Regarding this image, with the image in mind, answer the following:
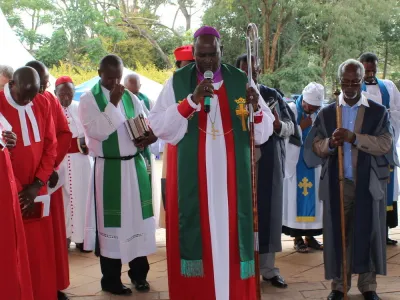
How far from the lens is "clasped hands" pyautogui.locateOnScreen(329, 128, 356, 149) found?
482 centimetres

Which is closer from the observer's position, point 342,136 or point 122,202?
point 342,136

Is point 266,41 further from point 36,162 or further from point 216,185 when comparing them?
point 216,185

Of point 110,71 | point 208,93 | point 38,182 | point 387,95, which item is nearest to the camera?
point 208,93

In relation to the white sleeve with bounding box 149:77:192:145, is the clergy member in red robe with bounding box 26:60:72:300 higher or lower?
lower

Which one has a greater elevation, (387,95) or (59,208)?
(387,95)

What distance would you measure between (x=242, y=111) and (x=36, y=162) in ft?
5.70

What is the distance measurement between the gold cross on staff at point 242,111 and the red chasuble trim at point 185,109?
38 cm

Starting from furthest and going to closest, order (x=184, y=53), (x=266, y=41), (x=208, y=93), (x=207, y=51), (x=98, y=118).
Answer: (x=266, y=41) < (x=184, y=53) < (x=98, y=118) < (x=207, y=51) < (x=208, y=93)

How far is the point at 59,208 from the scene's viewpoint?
5105mm

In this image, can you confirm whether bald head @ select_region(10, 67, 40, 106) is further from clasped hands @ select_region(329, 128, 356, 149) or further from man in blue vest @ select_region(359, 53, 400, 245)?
man in blue vest @ select_region(359, 53, 400, 245)

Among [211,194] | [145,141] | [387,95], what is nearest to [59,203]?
[145,141]

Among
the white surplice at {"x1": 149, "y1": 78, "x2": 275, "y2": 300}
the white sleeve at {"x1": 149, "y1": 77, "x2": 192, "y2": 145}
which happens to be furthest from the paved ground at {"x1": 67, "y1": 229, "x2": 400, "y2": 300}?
the white sleeve at {"x1": 149, "y1": 77, "x2": 192, "y2": 145}

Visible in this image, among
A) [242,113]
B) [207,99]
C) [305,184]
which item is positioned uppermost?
[207,99]

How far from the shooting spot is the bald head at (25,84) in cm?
442
